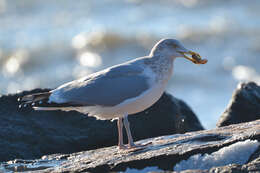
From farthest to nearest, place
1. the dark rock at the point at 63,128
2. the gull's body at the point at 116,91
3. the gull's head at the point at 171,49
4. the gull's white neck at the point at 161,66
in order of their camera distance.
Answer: the dark rock at the point at 63,128, the gull's head at the point at 171,49, the gull's white neck at the point at 161,66, the gull's body at the point at 116,91

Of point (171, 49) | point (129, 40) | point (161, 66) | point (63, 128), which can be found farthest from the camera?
point (129, 40)

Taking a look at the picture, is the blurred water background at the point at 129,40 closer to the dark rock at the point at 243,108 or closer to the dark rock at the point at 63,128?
the dark rock at the point at 243,108

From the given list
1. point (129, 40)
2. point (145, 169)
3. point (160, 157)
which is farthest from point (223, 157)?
point (129, 40)

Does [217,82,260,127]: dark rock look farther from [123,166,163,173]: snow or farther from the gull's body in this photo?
[123,166,163,173]: snow

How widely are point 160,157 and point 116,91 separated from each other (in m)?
1.32

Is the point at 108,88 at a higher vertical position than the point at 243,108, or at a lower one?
higher

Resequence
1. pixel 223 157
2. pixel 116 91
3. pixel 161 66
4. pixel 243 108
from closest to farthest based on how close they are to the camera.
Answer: pixel 223 157, pixel 116 91, pixel 161 66, pixel 243 108

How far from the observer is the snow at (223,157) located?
580 cm

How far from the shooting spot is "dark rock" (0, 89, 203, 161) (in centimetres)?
834

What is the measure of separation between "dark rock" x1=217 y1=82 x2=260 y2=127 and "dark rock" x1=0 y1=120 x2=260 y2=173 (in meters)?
2.20

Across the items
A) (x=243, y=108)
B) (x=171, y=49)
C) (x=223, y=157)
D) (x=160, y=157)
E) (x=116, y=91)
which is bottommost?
(x=223, y=157)

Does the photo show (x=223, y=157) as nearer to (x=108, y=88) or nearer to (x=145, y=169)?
(x=145, y=169)

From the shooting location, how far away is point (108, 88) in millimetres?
7039

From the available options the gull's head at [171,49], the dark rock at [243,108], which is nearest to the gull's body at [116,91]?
the gull's head at [171,49]
